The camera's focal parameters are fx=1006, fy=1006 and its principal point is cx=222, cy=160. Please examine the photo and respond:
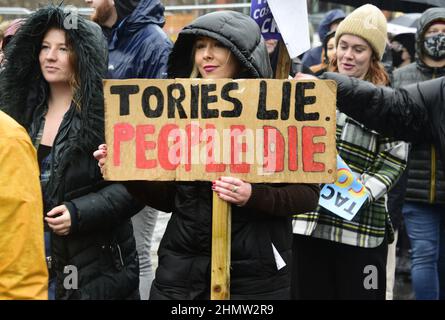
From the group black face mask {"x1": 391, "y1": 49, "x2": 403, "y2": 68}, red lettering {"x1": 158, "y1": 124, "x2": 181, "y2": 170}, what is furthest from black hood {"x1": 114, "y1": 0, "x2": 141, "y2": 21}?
black face mask {"x1": 391, "y1": 49, "x2": 403, "y2": 68}

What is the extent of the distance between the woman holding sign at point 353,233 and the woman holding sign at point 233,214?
1054 millimetres

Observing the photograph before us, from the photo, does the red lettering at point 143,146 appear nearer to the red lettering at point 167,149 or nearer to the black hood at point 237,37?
the red lettering at point 167,149

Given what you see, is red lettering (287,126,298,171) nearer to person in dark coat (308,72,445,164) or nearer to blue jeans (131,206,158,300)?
person in dark coat (308,72,445,164)

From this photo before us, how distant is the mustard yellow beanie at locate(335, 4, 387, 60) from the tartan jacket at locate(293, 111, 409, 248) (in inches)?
23.5

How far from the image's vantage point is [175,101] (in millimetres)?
3982

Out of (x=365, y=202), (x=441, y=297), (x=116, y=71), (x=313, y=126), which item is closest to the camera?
(x=313, y=126)

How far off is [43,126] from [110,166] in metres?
0.78

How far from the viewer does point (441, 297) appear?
22.6ft

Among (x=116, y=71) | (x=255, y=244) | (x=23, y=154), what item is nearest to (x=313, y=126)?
(x=255, y=244)

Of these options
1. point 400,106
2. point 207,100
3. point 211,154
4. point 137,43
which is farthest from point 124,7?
point 211,154

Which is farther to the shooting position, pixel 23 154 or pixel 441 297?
pixel 441 297

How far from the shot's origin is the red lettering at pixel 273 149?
396 cm

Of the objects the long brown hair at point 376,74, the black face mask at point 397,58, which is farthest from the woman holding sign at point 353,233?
the black face mask at point 397,58
